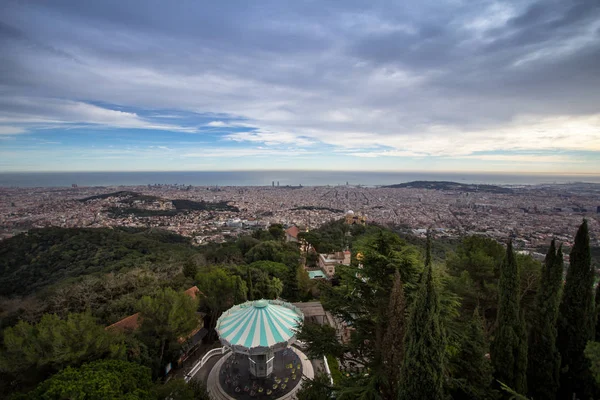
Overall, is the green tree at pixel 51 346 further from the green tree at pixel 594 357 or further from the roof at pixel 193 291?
the green tree at pixel 594 357

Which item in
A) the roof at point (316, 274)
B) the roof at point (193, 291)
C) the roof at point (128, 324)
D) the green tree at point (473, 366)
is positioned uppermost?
the green tree at point (473, 366)

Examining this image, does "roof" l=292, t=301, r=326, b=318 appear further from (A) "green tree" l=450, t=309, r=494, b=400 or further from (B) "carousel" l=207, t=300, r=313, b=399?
(A) "green tree" l=450, t=309, r=494, b=400

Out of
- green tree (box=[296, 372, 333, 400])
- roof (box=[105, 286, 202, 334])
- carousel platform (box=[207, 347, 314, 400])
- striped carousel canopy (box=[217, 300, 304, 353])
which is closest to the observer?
green tree (box=[296, 372, 333, 400])

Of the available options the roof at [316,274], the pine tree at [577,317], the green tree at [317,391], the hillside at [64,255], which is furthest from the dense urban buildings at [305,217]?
the green tree at [317,391]

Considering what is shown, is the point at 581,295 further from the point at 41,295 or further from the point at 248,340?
the point at 41,295

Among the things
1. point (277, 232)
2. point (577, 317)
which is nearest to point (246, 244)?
point (277, 232)

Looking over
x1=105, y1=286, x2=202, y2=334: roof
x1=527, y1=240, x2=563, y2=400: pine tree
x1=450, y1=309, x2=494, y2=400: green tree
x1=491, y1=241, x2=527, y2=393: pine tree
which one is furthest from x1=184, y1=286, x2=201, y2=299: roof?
x1=527, y1=240, x2=563, y2=400: pine tree

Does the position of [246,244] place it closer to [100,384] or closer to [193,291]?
[193,291]
